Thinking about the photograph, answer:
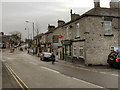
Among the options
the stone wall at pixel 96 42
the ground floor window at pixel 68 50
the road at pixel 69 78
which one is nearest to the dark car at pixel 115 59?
the road at pixel 69 78

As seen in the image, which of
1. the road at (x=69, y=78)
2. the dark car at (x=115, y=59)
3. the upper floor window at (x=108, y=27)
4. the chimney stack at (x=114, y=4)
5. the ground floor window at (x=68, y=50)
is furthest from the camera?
the ground floor window at (x=68, y=50)

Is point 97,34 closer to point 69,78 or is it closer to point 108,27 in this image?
point 108,27

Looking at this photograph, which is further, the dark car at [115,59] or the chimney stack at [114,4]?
the chimney stack at [114,4]

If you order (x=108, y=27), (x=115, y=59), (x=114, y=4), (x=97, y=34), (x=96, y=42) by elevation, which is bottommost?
(x=115, y=59)

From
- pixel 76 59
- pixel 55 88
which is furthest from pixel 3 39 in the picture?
pixel 55 88

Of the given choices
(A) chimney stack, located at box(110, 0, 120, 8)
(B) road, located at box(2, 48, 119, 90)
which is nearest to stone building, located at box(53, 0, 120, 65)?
(A) chimney stack, located at box(110, 0, 120, 8)

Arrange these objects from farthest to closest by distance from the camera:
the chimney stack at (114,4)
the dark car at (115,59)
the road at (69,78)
Answer: 1. the chimney stack at (114,4)
2. the dark car at (115,59)
3. the road at (69,78)

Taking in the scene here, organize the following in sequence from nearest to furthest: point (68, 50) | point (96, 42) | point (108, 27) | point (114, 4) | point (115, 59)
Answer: point (115, 59) → point (96, 42) → point (108, 27) → point (114, 4) → point (68, 50)

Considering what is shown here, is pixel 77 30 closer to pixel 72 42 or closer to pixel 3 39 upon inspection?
pixel 72 42

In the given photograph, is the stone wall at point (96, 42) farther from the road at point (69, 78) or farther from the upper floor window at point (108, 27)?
the road at point (69, 78)

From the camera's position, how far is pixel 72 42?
21.0 metres

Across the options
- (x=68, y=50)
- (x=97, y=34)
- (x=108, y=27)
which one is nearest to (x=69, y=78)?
(x=97, y=34)

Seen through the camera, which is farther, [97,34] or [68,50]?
[68,50]

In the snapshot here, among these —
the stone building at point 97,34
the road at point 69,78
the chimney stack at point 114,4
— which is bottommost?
the road at point 69,78
